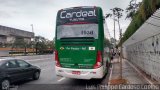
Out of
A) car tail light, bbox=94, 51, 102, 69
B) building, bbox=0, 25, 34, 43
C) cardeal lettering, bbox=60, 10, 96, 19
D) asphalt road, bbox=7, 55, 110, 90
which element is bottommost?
asphalt road, bbox=7, 55, 110, 90

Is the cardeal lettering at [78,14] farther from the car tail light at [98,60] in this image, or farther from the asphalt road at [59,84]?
the asphalt road at [59,84]

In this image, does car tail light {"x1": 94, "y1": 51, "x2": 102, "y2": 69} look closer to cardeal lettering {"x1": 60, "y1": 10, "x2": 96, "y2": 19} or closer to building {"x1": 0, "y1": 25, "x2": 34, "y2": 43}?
cardeal lettering {"x1": 60, "y1": 10, "x2": 96, "y2": 19}

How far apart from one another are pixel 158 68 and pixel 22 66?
669 cm

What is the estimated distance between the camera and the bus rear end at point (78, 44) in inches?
499

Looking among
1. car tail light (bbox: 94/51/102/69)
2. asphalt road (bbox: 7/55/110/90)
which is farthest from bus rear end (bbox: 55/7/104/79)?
asphalt road (bbox: 7/55/110/90)

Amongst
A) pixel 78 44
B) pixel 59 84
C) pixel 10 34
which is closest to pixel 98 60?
pixel 78 44

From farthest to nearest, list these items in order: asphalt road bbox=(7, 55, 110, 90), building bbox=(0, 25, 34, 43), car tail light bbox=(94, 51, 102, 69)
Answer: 1. building bbox=(0, 25, 34, 43)
2. car tail light bbox=(94, 51, 102, 69)
3. asphalt road bbox=(7, 55, 110, 90)

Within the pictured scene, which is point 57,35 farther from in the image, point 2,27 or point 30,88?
point 2,27

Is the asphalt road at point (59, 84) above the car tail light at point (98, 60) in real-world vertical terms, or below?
below

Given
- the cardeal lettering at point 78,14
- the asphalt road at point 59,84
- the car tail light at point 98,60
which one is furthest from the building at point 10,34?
the car tail light at point 98,60

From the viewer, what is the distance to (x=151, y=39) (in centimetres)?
1473

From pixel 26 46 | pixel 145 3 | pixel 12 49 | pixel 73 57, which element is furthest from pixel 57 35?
pixel 26 46

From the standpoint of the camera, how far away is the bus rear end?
12.7 metres

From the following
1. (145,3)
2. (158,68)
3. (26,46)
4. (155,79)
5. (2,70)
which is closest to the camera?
(145,3)
